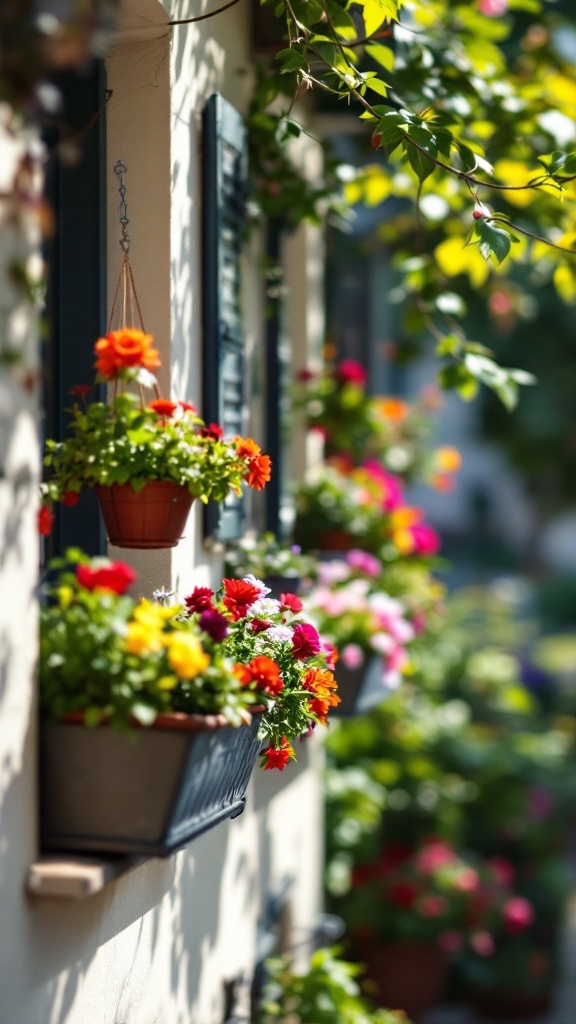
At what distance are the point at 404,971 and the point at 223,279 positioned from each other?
434 centimetres

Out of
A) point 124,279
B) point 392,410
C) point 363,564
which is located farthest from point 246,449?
point 392,410

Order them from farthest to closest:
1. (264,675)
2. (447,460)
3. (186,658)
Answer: (447,460) < (264,675) < (186,658)

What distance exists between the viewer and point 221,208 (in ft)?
10.1

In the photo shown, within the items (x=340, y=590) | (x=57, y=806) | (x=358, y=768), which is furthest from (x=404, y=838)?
(x=57, y=806)

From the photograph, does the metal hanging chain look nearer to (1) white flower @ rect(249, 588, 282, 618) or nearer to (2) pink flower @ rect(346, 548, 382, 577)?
(1) white flower @ rect(249, 588, 282, 618)

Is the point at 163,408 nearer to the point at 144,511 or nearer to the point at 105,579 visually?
the point at 144,511

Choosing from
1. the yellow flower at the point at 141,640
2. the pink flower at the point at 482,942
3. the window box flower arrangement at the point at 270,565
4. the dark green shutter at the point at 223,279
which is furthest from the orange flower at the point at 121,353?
the pink flower at the point at 482,942

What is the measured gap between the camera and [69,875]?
185cm

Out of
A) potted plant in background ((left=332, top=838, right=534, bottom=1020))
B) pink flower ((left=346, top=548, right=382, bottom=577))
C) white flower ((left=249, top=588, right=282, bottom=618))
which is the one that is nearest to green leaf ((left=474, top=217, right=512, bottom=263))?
white flower ((left=249, top=588, right=282, bottom=618))

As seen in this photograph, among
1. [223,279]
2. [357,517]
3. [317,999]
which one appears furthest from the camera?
[357,517]

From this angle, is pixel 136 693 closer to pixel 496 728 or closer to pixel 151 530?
pixel 151 530

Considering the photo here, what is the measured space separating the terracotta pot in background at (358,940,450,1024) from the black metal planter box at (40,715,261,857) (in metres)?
4.42

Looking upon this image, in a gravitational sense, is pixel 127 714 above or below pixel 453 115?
below

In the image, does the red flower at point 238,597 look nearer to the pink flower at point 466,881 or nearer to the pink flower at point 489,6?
the pink flower at point 489,6
